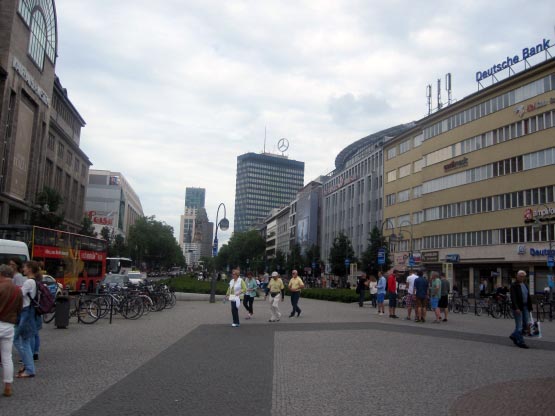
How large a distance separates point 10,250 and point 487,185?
4239 centimetres

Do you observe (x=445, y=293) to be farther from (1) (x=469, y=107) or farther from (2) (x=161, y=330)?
(1) (x=469, y=107)

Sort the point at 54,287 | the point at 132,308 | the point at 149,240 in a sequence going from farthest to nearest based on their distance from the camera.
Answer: the point at 149,240, the point at 54,287, the point at 132,308

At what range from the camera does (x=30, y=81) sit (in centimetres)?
5031

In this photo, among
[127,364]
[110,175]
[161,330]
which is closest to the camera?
[127,364]

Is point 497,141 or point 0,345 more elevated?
point 497,141

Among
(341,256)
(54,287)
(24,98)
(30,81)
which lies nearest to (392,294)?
(54,287)

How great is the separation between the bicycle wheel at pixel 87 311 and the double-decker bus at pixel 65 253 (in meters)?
9.04

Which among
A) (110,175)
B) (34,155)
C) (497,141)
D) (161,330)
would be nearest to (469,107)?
(497,141)

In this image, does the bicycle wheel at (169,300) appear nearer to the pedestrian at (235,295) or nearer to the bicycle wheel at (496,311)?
the pedestrian at (235,295)

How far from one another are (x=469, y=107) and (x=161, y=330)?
158 ft

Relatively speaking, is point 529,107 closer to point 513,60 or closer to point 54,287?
point 513,60

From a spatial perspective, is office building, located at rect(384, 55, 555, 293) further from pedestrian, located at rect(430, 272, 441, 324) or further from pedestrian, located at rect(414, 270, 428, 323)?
pedestrian, located at rect(414, 270, 428, 323)

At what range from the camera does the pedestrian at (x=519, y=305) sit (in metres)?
13.0

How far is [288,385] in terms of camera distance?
26.0 feet
